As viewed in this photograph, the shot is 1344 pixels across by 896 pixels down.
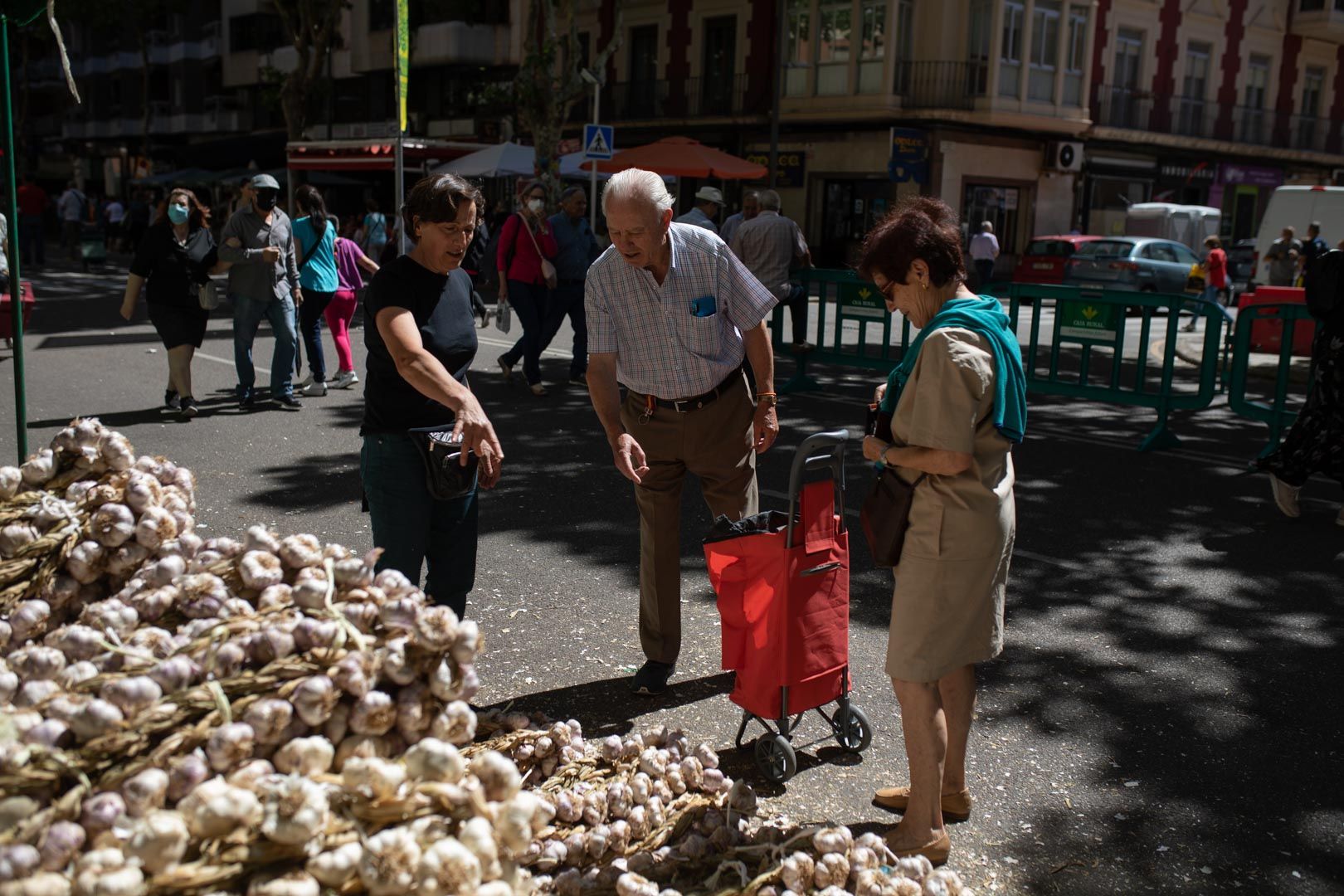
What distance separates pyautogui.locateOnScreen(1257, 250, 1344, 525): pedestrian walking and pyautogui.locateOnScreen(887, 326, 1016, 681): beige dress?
4.86 metres

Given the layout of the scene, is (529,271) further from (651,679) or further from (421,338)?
(421,338)

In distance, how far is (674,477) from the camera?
4.39 m

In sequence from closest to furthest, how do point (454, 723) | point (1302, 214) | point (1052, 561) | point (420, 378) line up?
point (454, 723) → point (420, 378) → point (1052, 561) → point (1302, 214)

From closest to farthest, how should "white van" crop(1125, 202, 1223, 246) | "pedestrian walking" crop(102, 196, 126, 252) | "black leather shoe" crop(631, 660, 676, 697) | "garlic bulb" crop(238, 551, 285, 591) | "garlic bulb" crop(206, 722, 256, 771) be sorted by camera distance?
1. "garlic bulb" crop(206, 722, 256, 771)
2. "garlic bulb" crop(238, 551, 285, 591)
3. "black leather shoe" crop(631, 660, 676, 697)
4. "white van" crop(1125, 202, 1223, 246)
5. "pedestrian walking" crop(102, 196, 126, 252)

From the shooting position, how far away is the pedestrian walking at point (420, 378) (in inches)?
140

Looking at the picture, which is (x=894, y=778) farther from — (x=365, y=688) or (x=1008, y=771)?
(x=365, y=688)

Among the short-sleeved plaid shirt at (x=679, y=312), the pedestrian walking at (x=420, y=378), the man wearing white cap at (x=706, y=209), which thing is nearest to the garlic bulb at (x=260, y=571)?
the pedestrian walking at (x=420, y=378)

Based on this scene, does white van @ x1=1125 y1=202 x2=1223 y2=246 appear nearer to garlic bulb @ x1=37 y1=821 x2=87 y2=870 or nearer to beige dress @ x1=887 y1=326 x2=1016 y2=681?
beige dress @ x1=887 y1=326 x2=1016 y2=681

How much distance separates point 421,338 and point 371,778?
208cm

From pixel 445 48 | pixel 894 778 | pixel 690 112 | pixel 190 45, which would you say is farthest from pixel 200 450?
pixel 190 45

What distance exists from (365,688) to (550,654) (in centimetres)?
290

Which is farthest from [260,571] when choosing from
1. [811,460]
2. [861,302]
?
[861,302]

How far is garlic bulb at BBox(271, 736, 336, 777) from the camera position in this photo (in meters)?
1.79

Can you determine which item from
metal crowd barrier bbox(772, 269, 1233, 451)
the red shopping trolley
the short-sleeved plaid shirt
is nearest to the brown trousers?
the short-sleeved plaid shirt
